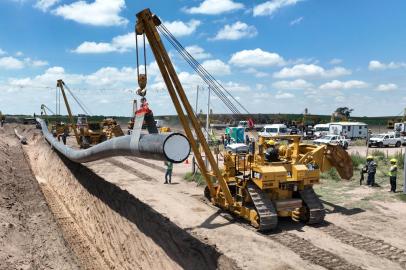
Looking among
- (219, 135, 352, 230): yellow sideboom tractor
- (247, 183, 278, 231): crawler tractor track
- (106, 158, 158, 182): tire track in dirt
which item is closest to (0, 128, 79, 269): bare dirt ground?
(247, 183, 278, 231): crawler tractor track

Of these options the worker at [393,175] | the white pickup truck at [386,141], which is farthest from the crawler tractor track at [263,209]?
the white pickup truck at [386,141]

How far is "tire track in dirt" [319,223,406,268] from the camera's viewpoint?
1060 cm

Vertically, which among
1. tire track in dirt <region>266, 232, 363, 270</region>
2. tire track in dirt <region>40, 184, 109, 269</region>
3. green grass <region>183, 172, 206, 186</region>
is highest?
green grass <region>183, 172, 206, 186</region>

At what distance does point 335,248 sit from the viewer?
11.2 m

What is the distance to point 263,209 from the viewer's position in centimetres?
1237

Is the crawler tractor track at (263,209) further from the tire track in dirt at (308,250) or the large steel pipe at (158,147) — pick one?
the large steel pipe at (158,147)

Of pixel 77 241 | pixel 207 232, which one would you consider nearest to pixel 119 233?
pixel 77 241

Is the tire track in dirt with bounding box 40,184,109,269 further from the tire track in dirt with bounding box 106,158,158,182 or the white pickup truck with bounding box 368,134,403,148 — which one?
the white pickup truck with bounding box 368,134,403,148

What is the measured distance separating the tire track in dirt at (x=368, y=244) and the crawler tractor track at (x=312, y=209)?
1.17 feet

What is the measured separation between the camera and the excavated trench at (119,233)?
34.5ft

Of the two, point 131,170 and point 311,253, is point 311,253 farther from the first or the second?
point 131,170

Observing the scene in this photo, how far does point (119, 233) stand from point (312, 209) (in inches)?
264

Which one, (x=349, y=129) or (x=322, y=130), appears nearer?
(x=349, y=129)

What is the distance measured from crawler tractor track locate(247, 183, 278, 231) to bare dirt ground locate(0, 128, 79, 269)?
18.8 ft
